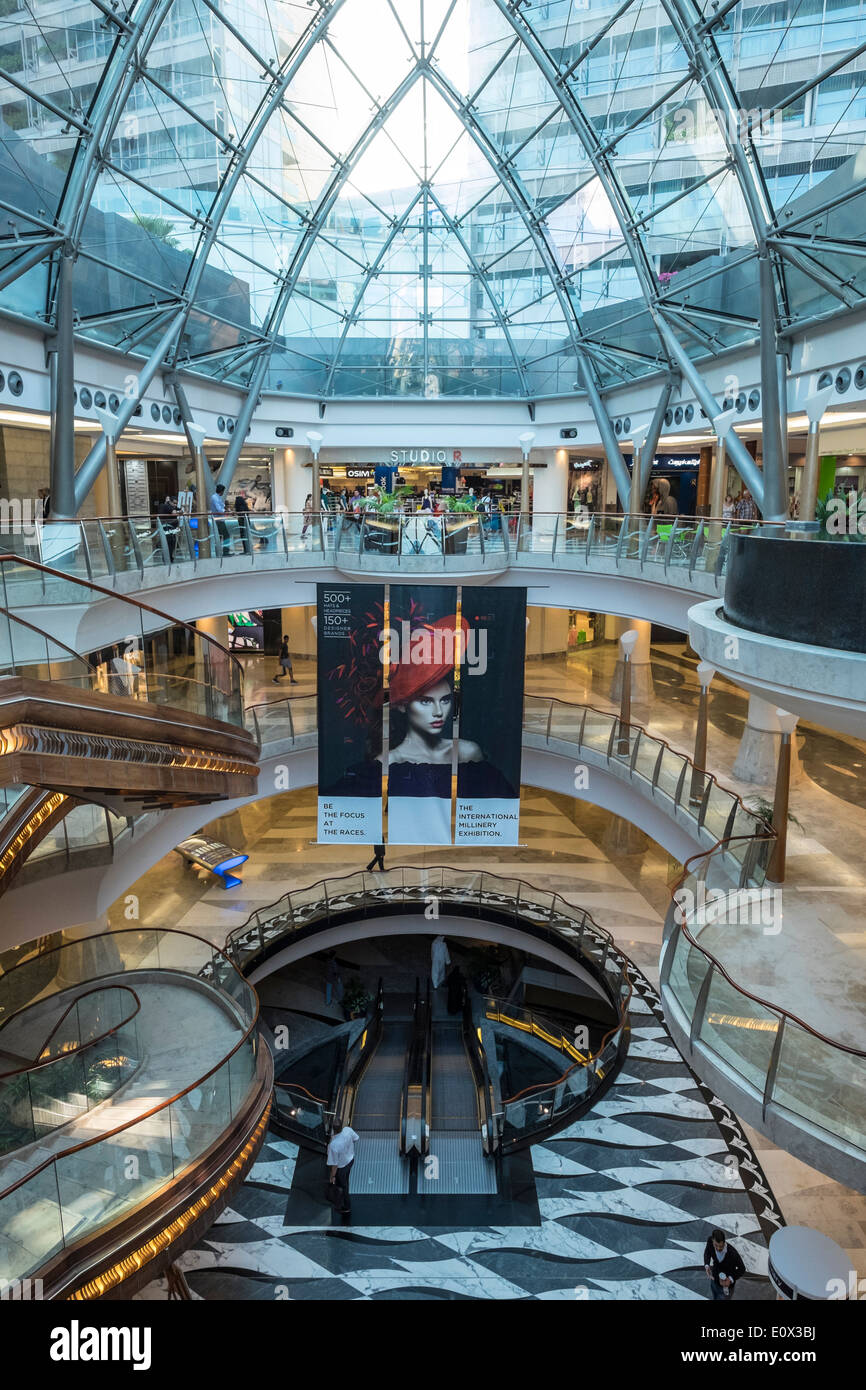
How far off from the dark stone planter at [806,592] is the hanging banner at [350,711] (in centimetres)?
897

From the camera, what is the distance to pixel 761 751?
667 inches

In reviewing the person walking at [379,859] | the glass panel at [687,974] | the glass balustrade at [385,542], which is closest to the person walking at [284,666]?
the glass balustrade at [385,542]

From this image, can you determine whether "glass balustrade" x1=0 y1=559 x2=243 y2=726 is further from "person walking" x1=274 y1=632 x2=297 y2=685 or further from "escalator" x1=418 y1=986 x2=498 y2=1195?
"person walking" x1=274 y1=632 x2=297 y2=685

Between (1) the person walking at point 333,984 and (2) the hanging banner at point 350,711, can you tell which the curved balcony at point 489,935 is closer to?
(1) the person walking at point 333,984

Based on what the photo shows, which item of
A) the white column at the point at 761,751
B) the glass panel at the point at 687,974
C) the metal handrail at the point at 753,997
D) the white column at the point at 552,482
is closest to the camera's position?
the metal handrail at the point at 753,997

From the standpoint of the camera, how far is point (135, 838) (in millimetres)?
15109

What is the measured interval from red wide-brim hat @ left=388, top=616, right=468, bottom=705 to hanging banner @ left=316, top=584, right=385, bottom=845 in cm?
30

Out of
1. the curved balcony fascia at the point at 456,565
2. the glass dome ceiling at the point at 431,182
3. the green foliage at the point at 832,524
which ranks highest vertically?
the glass dome ceiling at the point at 431,182

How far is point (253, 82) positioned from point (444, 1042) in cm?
2474

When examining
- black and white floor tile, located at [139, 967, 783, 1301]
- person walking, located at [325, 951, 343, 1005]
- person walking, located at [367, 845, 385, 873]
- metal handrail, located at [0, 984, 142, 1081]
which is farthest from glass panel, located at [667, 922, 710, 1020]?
person walking, located at [325, 951, 343, 1005]

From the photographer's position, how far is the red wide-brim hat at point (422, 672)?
51.6ft

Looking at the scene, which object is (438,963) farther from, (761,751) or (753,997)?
(753,997)

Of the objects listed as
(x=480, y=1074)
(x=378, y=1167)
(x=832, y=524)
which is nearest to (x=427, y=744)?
(x=378, y=1167)

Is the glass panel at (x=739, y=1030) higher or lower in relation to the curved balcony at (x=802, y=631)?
lower
